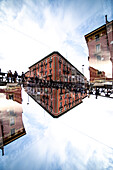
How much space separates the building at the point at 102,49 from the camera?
483 cm

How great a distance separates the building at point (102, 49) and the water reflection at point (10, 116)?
9.53 m

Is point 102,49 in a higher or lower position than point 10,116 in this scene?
higher

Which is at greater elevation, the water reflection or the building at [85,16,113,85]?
the building at [85,16,113,85]

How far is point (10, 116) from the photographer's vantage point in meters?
7.32

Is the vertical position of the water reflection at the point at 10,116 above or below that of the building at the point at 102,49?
below

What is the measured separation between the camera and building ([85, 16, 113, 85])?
4825 millimetres

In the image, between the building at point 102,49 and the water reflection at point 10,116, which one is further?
the water reflection at point 10,116

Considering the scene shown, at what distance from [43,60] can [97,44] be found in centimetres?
1266

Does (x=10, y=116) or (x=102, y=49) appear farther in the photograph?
(x=10, y=116)

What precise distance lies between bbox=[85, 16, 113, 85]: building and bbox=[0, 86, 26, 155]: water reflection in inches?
375

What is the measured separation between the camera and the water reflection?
653 cm

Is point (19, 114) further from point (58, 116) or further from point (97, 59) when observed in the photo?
point (97, 59)

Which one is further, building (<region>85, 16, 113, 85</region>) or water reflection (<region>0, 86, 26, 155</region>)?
water reflection (<region>0, 86, 26, 155</region>)

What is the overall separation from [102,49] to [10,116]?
1307 cm
